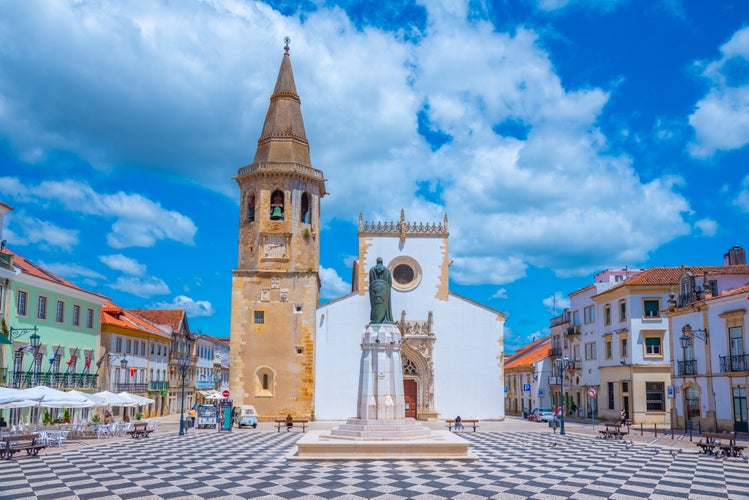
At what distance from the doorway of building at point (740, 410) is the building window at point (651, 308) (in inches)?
436

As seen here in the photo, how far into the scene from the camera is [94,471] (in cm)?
1725

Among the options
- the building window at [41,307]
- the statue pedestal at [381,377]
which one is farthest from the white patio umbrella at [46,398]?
the statue pedestal at [381,377]

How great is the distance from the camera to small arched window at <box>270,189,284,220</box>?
42000 millimetres

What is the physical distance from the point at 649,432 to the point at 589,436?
499 centimetres

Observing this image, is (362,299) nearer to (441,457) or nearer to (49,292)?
(49,292)

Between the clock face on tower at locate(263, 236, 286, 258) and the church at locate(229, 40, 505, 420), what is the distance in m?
0.06

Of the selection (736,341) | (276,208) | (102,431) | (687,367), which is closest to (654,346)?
(687,367)

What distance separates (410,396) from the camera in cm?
4056

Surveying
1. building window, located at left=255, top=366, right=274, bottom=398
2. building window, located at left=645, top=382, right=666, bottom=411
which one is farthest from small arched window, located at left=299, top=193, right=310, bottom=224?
building window, located at left=645, top=382, right=666, bottom=411

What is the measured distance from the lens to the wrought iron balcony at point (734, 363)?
2870 centimetres

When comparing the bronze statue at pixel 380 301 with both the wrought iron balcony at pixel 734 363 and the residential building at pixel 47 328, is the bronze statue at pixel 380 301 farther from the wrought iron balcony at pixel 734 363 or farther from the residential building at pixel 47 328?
the wrought iron balcony at pixel 734 363

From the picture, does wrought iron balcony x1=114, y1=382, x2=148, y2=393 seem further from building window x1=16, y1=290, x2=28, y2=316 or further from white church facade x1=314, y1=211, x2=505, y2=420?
white church facade x1=314, y1=211, x2=505, y2=420

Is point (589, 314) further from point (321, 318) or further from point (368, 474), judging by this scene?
point (368, 474)

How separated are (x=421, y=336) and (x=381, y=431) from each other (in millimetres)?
19546
